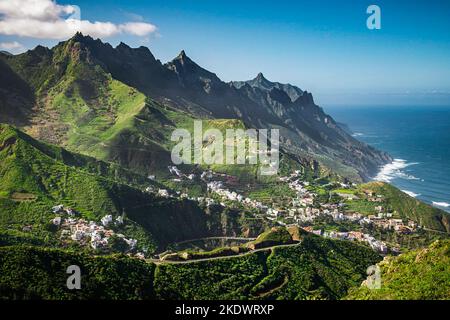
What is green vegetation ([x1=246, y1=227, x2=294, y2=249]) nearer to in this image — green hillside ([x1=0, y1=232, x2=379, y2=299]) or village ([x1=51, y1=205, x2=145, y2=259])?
green hillside ([x1=0, y1=232, x2=379, y2=299])

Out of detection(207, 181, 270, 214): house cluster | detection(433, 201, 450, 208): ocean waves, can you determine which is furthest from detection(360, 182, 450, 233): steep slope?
detection(207, 181, 270, 214): house cluster

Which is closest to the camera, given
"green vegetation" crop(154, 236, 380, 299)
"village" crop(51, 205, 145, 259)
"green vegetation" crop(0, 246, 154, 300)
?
"green vegetation" crop(0, 246, 154, 300)

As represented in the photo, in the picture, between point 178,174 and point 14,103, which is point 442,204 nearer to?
point 178,174

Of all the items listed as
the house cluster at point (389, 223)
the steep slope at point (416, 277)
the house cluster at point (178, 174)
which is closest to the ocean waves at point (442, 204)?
the house cluster at point (389, 223)

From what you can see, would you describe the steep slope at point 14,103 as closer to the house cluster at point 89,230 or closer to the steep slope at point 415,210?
the house cluster at point 89,230

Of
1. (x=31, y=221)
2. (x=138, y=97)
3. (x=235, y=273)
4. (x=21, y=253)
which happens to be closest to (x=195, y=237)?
(x=31, y=221)

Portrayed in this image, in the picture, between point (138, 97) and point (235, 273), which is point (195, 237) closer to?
Result: point (235, 273)
